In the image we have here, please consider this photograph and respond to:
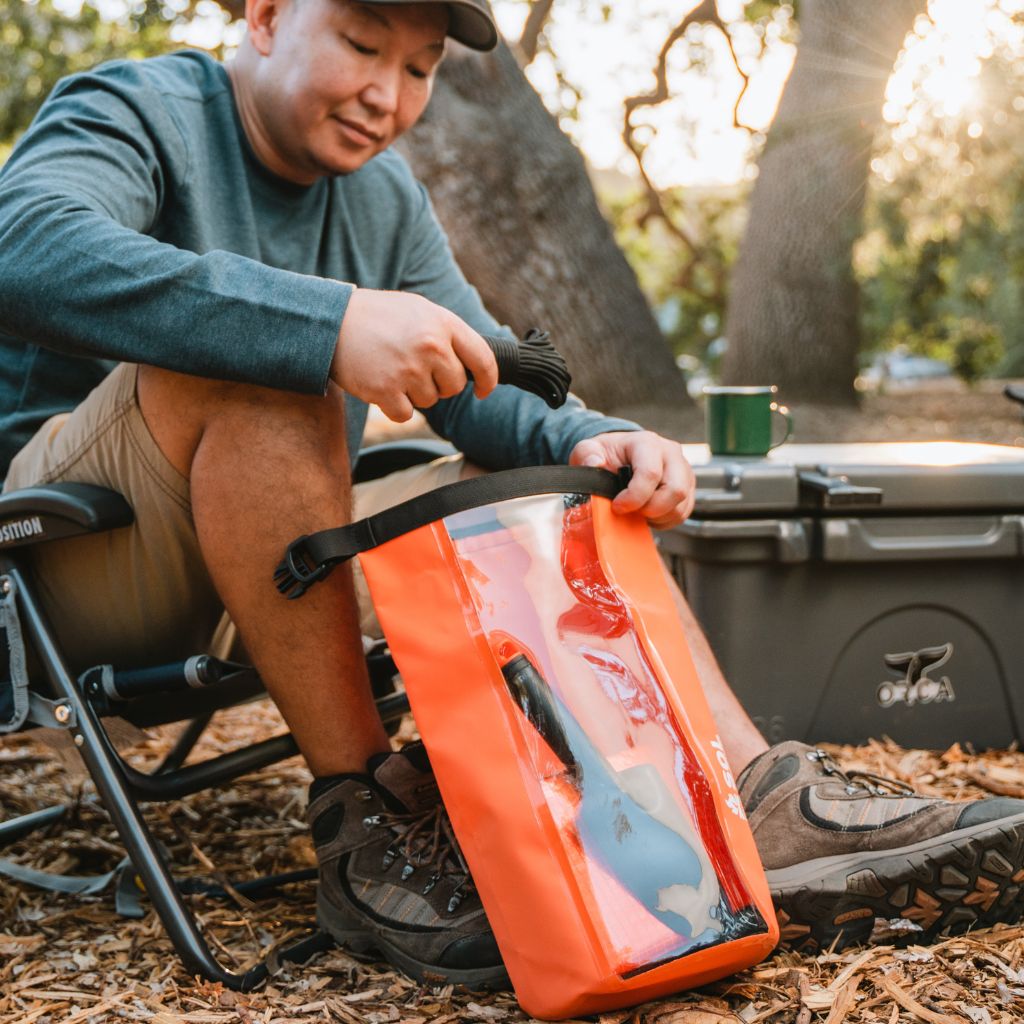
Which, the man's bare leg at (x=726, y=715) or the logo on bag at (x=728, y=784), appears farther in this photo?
the man's bare leg at (x=726, y=715)

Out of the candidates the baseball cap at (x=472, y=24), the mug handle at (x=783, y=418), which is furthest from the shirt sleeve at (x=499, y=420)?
the mug handle at (x=783, y=418)

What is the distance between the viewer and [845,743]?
7.89 ft

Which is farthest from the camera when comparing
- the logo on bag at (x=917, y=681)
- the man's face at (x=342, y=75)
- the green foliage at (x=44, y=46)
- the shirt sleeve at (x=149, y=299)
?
the green foliage at (x=44, y=46)

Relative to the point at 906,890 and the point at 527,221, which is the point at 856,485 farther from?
the point at 527,221

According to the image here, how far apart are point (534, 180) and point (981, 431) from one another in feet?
8.25

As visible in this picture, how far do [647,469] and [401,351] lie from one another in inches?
15.9

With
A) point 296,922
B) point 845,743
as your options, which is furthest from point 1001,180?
point 296,922

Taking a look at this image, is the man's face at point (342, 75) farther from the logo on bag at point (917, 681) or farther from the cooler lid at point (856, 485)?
the logo on bag at point (917, 681)

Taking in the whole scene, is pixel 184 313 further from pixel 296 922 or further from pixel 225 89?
pixel 296 922

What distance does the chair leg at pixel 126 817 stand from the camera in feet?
4.94

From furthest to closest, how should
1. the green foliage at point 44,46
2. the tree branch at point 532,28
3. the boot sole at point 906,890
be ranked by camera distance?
the tree branch at point 532,28, the green foliage at point 44,46, the boot sole at point 906,890

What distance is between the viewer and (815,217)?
632 cm

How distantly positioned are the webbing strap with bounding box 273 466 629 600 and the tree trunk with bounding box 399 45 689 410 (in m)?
3.40

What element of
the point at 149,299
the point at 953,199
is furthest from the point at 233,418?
A: the point at 953,199
